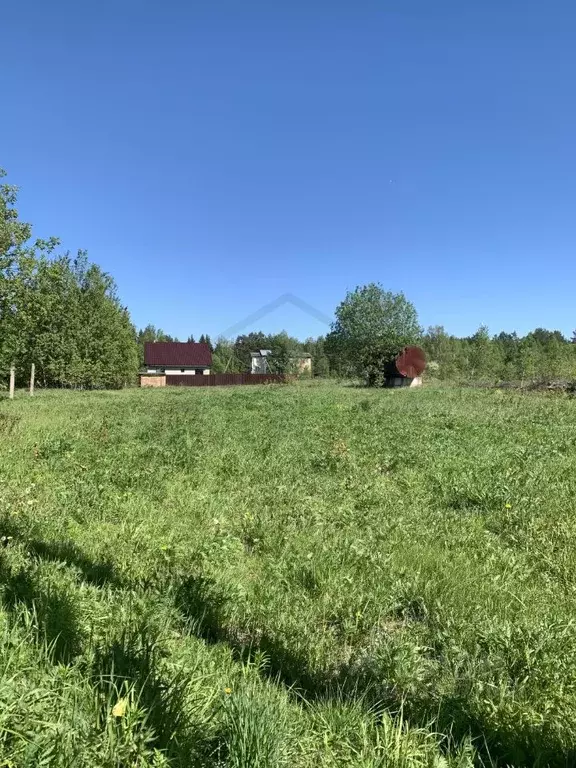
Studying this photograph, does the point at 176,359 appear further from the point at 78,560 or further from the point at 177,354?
the point at 78,560

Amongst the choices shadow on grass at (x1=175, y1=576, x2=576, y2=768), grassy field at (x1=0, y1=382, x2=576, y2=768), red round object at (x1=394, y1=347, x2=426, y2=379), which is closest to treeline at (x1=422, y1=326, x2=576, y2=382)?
red round object at (x1=394, y1=347, x2=426, y2=379)

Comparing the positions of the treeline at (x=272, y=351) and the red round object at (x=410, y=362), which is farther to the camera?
the treeline at (x=272, y=351)

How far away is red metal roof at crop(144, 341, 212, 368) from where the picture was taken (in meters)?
62.8

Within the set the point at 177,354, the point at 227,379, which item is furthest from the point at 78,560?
the point at 177,354

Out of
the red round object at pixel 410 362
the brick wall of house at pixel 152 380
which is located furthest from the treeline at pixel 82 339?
the red round object at pixel 410 362

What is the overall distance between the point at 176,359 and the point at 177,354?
85 cm

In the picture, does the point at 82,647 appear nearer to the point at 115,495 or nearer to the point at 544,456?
the point at 115,495

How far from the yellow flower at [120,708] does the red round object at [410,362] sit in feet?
110

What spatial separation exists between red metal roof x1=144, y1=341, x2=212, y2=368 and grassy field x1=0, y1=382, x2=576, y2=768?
57.0 metres

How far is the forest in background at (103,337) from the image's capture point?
38.7 ft

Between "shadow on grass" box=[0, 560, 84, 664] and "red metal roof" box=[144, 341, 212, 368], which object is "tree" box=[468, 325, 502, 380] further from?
"shadow on grass" box=[0, 560, 84, 664]

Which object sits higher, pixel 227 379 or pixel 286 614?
pixel 227 379

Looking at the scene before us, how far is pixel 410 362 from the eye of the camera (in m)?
34.9

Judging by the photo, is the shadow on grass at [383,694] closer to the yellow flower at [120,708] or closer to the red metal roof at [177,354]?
the yellow flower at [120,708]
